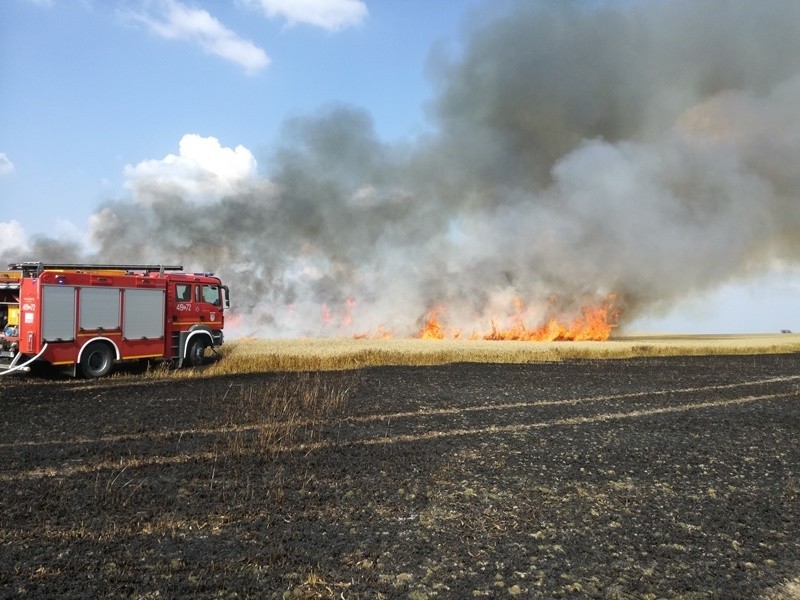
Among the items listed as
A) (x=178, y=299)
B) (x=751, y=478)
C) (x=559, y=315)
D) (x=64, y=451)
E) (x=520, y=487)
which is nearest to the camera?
(x=520, y=487)

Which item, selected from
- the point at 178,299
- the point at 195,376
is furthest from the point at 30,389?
the point at 178,299

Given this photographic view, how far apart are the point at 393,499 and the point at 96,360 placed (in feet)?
48.6

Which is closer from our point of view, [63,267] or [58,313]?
[58,313]

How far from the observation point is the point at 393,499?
727cm

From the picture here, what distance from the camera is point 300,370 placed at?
21.8m

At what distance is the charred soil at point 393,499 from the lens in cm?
521

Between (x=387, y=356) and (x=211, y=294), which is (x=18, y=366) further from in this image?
(x=387, y=356)

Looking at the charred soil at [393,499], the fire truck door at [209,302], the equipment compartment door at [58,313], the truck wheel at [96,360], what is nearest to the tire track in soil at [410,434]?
the charred soil at [393,499]

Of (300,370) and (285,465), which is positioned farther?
(300,370)

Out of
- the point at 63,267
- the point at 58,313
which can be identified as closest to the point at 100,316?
the point at 58,313

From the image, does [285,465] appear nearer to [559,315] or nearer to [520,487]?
[520,487]

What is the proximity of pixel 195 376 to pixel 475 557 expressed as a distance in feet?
51.1

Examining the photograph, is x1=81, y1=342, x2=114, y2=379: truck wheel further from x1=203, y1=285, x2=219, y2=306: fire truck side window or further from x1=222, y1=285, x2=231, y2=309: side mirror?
x1=222, y1=285, x2=231, y2=309: side mirror

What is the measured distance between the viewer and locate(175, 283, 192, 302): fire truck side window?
2113cm
